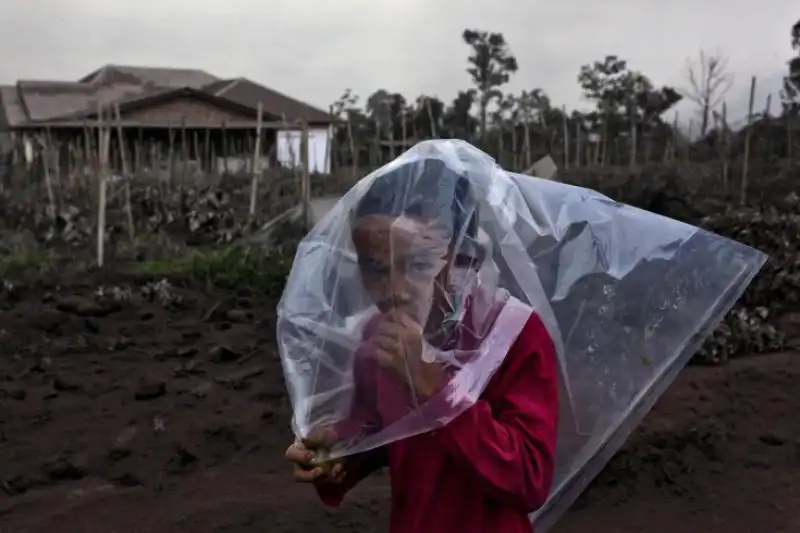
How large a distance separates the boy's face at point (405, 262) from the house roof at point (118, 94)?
2446cm

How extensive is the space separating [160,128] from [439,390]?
24.4 meters

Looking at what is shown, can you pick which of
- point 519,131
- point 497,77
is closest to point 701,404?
A: point 519,131

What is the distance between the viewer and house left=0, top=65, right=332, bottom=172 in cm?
2341

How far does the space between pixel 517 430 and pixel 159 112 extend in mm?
25824

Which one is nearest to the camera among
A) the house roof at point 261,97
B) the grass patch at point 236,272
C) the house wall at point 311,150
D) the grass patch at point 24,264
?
the grass patch at point 236,272

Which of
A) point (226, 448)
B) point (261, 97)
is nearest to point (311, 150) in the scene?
point (261, 97)

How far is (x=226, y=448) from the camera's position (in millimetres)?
5000

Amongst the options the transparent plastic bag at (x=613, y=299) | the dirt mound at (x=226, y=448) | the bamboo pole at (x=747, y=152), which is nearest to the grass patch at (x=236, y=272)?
the dirt mound at (x=226, y=448)

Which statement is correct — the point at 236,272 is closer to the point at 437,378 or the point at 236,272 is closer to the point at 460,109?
the point at 437,378

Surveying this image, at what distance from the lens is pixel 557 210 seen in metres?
1.80

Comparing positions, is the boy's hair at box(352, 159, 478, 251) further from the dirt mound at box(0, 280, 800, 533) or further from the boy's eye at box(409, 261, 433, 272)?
the dirt mound at box(0, 280, 800, 533)

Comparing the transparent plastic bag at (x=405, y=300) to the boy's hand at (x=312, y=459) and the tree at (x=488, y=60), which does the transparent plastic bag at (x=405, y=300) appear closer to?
the boy's hand at (x=312, y=459)

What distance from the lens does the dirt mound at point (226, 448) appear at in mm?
4180

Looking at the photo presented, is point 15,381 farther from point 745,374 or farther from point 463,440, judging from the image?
point 463,440
